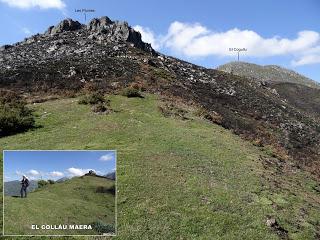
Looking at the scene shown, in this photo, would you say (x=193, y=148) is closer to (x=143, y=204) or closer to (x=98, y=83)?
(x=143, y=204)

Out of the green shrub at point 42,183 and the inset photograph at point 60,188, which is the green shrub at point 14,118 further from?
the green shrub at point 42,183

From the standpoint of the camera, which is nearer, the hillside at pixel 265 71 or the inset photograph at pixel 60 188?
the inset photograph at pixel 60 188

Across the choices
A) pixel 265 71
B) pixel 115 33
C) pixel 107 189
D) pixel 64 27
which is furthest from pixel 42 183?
pixel 265 71

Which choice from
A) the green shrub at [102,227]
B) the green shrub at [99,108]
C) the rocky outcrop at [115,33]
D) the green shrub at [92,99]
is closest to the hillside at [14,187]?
the green shrub at [102,227]

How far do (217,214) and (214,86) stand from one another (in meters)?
37.8

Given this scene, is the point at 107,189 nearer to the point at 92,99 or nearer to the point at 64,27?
the point at 92,99

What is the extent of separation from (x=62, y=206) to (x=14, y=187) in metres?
1.51

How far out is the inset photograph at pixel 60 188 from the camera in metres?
13.6

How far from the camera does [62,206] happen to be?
13.8 m

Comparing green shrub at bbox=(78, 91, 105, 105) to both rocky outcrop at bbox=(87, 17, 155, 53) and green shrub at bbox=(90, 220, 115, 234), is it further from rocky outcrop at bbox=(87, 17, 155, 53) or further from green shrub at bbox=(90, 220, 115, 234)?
green shrub at bbox=(90, 220, 115, 234)

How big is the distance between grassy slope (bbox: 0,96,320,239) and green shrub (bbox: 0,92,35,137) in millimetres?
1009

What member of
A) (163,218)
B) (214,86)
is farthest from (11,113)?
(214,86)

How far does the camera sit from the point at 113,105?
37.4 meters

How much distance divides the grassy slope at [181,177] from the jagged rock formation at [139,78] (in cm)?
670
